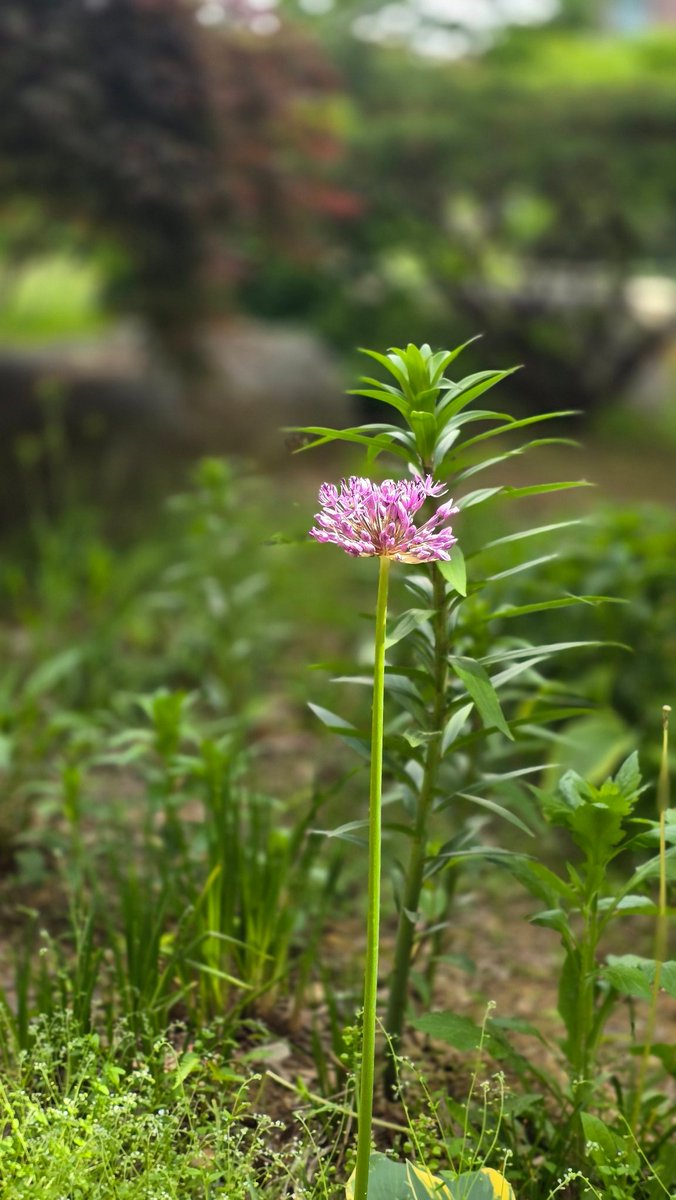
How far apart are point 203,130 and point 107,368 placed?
1.82m

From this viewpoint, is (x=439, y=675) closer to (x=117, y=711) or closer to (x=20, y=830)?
(x=20, y=830)

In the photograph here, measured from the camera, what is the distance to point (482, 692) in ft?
4.83

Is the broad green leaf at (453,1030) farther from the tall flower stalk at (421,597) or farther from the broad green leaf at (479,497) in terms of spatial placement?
the broad green leaf at (479,497)

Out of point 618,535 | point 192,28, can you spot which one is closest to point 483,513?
point 618,535

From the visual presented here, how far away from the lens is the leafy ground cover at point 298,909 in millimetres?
1590

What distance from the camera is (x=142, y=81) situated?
5.36 m

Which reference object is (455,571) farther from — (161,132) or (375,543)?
(161,132)

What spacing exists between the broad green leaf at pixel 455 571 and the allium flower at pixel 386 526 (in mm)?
43

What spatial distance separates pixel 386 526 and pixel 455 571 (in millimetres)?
133

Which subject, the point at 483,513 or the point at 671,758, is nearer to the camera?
the point at 671,758

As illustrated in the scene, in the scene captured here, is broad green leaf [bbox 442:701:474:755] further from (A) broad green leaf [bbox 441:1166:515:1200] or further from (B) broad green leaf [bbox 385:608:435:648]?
(A) broad green leaf [bbox 441:1166:515:1200]

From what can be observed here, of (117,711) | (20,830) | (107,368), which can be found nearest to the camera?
(20,830)

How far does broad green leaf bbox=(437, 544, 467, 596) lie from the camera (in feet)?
4.53

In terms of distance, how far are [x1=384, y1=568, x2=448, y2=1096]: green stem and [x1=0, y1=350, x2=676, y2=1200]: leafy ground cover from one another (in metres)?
0.04
